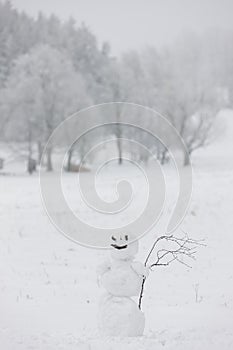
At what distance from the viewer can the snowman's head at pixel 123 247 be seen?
23.8 ft

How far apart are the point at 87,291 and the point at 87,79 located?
5164 centimetres

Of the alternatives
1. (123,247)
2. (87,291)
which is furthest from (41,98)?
(123,247)

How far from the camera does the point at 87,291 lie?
39.0 feet

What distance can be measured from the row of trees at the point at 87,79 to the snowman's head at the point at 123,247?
31688 mm

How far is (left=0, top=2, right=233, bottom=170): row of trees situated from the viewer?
4650 cm

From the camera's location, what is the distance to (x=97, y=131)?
1938 inches

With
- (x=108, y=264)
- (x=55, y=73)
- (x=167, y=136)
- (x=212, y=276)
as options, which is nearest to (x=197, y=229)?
(x=212, y=276)

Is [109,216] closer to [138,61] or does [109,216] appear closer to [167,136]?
[167,136]

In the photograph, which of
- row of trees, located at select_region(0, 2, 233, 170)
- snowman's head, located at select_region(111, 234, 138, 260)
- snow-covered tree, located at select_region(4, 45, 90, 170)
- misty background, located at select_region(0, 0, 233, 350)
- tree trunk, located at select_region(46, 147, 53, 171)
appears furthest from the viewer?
row of trees, located at select_region(0, 2, 233, 170)

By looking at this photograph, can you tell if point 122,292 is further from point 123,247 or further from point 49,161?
point 49,161

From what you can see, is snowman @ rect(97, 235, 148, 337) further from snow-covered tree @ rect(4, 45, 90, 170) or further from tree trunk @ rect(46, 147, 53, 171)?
snow-covered tree @ rect(4, 45, 90, 170)

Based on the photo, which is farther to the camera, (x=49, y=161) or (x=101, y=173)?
(x=49, y=161)

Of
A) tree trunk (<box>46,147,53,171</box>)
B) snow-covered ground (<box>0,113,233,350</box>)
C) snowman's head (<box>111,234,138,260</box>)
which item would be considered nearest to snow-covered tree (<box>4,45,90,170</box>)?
tree trunk (<box>46,147,53,171</box>)

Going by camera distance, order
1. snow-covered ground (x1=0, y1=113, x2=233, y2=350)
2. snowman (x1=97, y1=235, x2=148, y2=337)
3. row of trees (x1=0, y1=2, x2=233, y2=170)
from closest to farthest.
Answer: snow-covered ground (x1=0, y1=113, x2=233, y2=350) → snowman (x1=97, y1=235, x2=148, y2=337) → row of trees (x1=0, y1=2, x2=233, y2=170)
